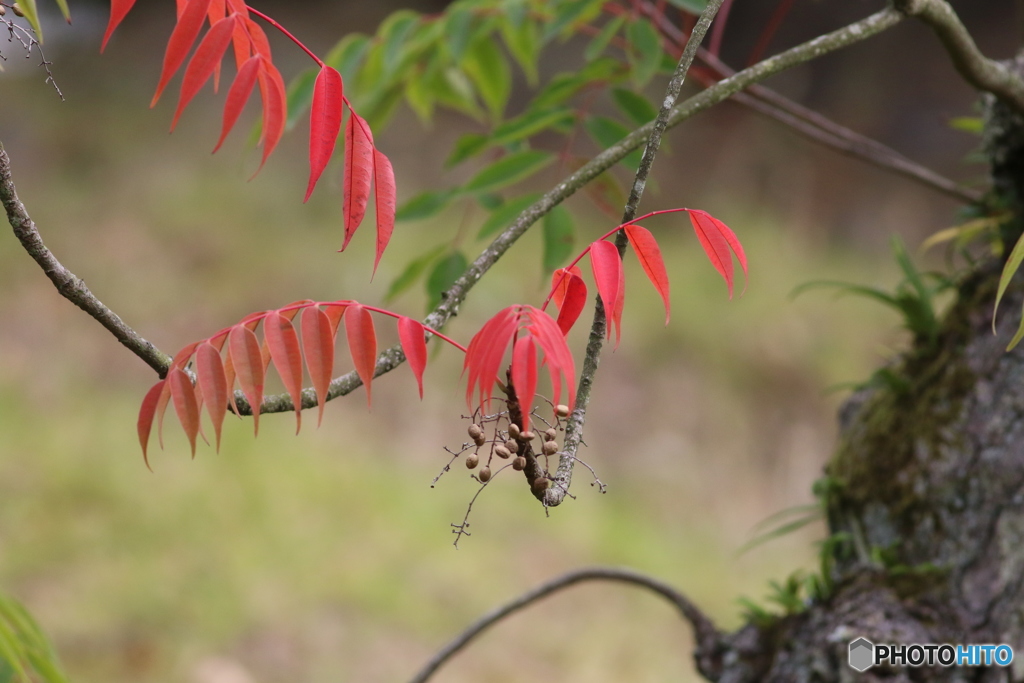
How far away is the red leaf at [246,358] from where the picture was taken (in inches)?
16.4

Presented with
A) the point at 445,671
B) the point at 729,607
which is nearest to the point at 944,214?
the point at 729,607

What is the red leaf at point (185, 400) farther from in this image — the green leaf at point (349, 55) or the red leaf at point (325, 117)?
the green leaf at point (349, 55)

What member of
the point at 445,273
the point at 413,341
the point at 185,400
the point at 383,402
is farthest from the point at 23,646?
the point at 383,402

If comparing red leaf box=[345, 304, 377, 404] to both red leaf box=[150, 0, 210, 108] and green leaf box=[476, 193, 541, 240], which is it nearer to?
red leaf box=[150, 0, 210, 108]

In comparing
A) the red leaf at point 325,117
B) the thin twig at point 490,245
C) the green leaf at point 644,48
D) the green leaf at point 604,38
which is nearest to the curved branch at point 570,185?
the thin twig at point 490,245

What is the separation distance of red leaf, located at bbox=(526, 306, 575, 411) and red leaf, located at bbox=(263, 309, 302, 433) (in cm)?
13

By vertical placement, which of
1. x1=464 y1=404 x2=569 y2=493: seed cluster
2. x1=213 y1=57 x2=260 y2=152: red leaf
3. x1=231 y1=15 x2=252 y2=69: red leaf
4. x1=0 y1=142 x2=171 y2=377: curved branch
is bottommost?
x1=464 y1=404 x2=569 y2=493: seed cluster

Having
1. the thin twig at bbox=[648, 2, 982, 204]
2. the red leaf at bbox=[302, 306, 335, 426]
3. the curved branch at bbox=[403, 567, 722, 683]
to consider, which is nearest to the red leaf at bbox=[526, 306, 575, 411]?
the red leaf at bbox=[302, 306, 335, 426]

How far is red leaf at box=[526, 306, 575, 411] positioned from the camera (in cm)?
37

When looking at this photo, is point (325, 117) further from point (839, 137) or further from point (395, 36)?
point (839, 137)

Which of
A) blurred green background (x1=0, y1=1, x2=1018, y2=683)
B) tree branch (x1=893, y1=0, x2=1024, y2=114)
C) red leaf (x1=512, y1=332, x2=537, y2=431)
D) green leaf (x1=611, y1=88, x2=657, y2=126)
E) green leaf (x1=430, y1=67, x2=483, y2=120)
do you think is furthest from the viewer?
blurred green background (x1=0, y1=1, x2=1018, y2=683)

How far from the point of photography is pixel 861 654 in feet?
2.31

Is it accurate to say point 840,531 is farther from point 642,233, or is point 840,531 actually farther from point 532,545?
point 532,545

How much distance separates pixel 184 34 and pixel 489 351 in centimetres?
23
